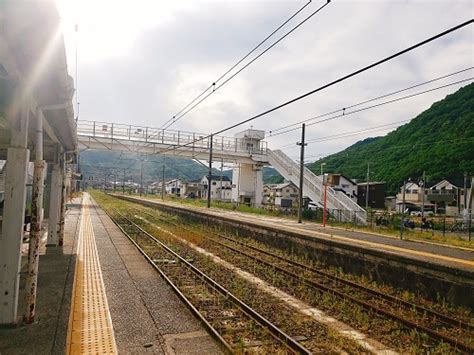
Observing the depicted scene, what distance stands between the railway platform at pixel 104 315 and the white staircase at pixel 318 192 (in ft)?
58.2

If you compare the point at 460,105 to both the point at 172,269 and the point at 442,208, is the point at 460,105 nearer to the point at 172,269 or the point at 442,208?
the point at 442,208

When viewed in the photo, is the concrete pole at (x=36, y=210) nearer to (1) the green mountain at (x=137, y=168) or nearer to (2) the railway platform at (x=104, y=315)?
(2) the railway platform at (x=104, y=315)

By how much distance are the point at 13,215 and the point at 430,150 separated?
78521 mm

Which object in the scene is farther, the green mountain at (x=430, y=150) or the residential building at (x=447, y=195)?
the green mountain at (x=430, y=150)

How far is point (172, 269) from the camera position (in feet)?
33.3

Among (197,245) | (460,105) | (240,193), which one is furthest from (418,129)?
(197,245)

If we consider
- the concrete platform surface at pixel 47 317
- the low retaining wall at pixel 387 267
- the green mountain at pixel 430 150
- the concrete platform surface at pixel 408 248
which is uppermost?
the green mountain at pixel 430 150

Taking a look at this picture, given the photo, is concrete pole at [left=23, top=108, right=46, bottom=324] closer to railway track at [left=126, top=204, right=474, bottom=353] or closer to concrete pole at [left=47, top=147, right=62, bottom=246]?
railway track at [left=126, top=204, right=474, bottom=353]

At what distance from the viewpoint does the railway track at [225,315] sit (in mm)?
5352

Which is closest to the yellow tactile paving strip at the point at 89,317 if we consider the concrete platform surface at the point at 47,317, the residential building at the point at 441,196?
the concrete platform surface at the point at 47,317

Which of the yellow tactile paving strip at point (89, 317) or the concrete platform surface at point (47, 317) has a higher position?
the concrete platform surface at point (47, 317)

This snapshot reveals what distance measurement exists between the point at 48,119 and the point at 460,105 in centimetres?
8117

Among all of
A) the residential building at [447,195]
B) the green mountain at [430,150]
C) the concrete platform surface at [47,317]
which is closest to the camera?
the concrete platform surface at [47,317]

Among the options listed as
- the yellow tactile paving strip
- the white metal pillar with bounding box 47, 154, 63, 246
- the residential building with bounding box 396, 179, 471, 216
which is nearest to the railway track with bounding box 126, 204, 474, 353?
the yellow tactile paving strip
